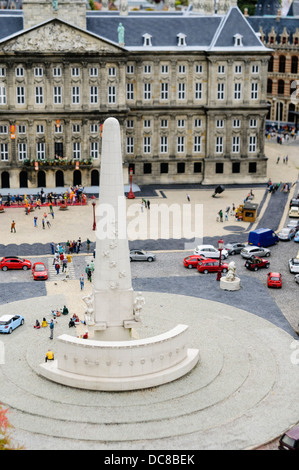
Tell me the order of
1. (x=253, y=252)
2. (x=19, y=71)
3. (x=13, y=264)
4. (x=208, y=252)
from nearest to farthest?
(x=13, y=264), (x=208, y=252), (x=253, y=252), (x=19, y=71)

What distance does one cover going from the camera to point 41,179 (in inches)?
4651

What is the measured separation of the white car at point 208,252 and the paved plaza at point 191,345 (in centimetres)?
162

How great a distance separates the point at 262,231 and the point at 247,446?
4486cm

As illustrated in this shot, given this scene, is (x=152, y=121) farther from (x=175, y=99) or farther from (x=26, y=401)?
(x=26, y=401)

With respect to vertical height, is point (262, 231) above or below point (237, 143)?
below

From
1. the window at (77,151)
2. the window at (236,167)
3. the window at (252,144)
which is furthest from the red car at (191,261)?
the window at (252,144)

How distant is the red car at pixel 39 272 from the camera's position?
265 feet

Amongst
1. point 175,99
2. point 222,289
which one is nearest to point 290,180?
point 175,99

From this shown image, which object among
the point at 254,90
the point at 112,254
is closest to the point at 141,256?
the point at 112,254

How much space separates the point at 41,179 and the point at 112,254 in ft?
207

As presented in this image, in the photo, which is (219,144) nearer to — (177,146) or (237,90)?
(177,146)

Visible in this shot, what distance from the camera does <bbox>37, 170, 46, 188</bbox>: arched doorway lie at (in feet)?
386

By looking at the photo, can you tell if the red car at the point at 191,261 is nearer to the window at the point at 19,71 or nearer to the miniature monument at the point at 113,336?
the miniature monument at the point at 113,336

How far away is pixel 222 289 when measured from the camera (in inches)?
3086
